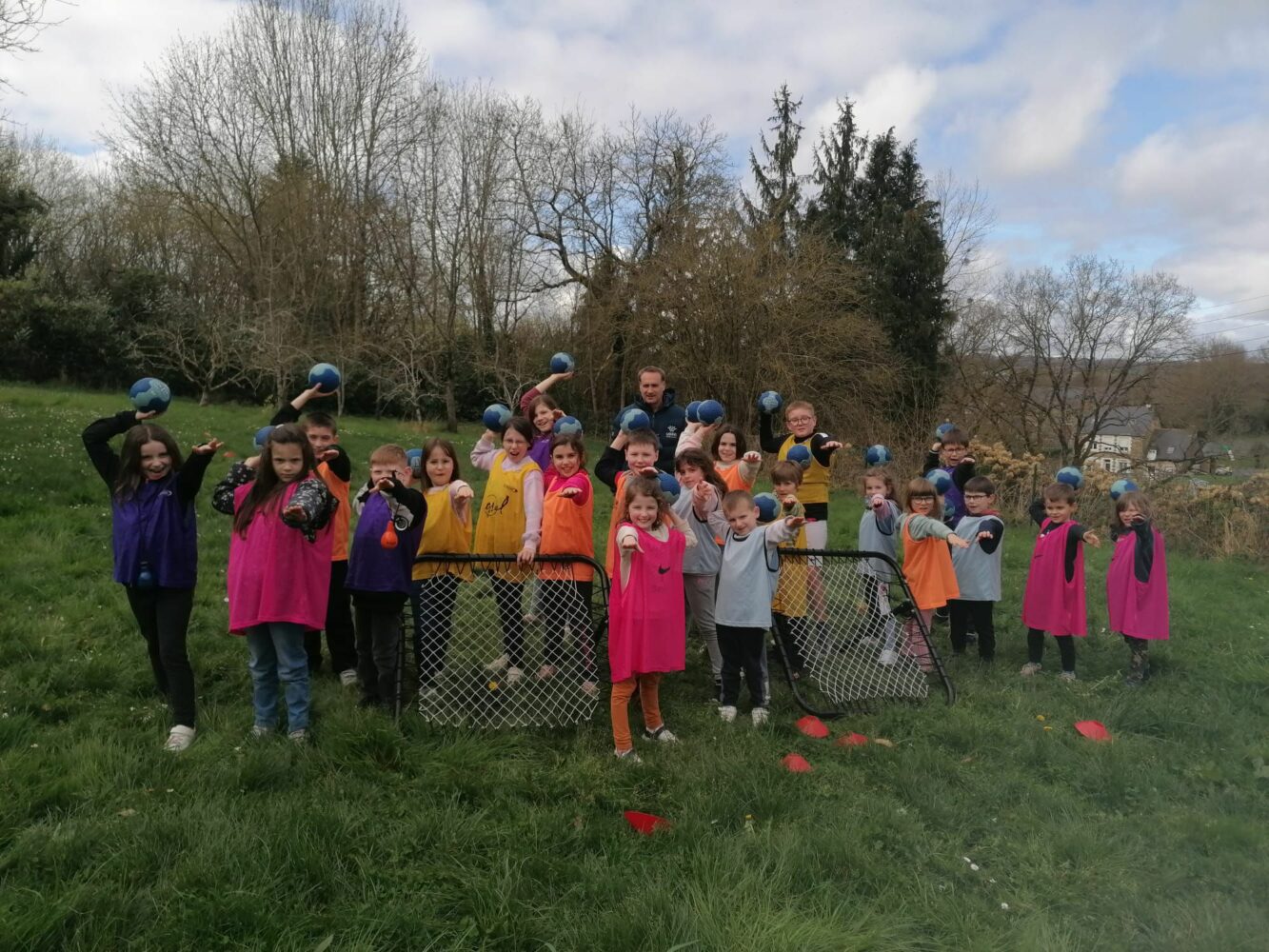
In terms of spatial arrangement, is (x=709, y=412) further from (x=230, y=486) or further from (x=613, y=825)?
(x=230, y=486)

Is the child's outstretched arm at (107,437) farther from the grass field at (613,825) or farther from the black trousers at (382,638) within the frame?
the black trousers at (382,638)

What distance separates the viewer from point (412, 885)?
3.02 metres

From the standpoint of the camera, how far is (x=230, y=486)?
429cm

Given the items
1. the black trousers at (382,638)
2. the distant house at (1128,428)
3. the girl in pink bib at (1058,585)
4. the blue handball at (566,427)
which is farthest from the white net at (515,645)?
the distant house at (1128,428)

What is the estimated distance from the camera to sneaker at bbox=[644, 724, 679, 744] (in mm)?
4398

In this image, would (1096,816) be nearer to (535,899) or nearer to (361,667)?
(535,899)

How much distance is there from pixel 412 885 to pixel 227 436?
40.3ft

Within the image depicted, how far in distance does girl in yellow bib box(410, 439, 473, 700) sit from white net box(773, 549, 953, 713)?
2.18 metres

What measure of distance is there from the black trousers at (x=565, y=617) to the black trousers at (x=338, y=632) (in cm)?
131

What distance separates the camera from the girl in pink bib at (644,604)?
4.26 m

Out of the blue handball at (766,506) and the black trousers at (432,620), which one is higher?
the blue handball at (766,506)

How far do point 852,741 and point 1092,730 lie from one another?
5.21 ft

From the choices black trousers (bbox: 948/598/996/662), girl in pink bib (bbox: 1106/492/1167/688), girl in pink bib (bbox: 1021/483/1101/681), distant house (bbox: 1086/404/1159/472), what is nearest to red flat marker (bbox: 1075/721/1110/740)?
girl in pink bib (bbox: 1021/483/1101/681)

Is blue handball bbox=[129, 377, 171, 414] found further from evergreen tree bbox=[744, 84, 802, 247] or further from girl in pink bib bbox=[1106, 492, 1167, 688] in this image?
evergreen tree bbox=[744, 84, 802, 247]
